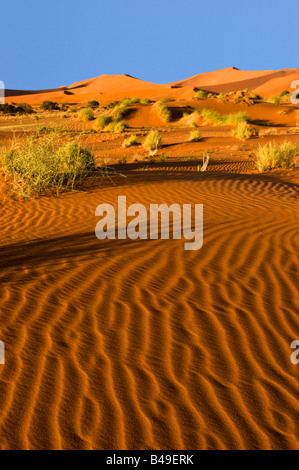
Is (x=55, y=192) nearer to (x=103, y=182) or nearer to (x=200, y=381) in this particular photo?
(x=103, y=182)

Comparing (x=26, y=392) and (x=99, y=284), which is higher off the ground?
(x=99, y=284)

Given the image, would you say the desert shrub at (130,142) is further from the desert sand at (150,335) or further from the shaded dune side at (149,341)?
the shaded dune side at (149,341)

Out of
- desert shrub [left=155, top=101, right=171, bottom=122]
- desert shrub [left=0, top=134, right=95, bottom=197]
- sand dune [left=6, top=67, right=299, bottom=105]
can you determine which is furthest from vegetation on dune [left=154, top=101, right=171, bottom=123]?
sand dune [left=6, top=67, right=299, bottom=105]

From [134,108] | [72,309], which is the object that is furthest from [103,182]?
[134,108]

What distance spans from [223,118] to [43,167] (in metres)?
25.6

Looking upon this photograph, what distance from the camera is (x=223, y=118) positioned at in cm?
3469

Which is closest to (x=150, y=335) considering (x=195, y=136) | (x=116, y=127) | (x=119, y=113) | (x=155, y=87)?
(x=195, y=136)

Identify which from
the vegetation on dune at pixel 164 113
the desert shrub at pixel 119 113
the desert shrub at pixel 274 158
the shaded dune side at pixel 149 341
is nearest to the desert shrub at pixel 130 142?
the desert shrub at pixel 274 158

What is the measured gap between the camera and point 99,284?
5.42 m

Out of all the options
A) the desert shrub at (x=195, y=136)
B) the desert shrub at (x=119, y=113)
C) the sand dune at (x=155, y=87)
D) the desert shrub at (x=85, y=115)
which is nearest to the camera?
the desert shrub at (x=195, y=136)

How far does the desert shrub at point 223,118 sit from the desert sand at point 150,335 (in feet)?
84.1

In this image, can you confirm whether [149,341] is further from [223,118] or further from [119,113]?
[119,113]

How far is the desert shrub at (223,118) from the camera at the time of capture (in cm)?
3338

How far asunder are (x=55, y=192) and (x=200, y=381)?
344 inches
